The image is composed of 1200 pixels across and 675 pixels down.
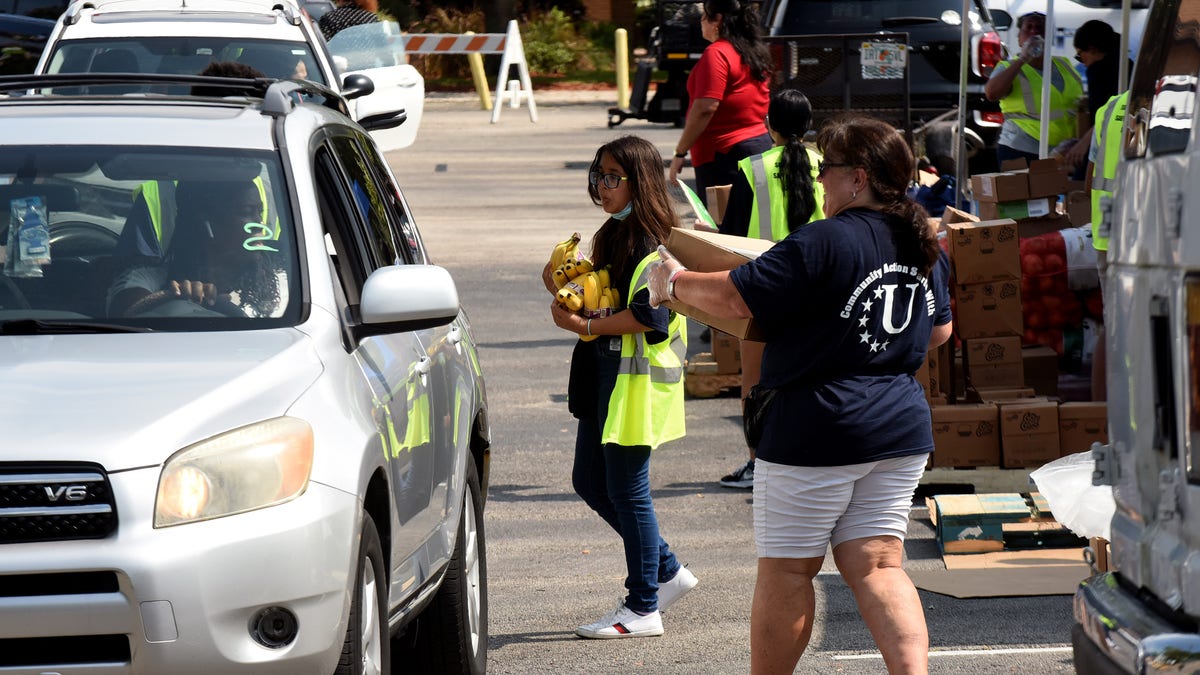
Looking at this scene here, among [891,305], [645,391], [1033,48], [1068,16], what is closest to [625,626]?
[645,391]

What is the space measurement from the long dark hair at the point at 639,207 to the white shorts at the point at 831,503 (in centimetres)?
151

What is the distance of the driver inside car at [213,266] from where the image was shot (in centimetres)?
433

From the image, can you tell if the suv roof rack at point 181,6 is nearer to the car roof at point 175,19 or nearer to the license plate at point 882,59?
the car roof at point 175,19

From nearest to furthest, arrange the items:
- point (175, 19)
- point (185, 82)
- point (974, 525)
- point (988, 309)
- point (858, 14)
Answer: point (185, 82), point (974, 525), point (988, 309), point (175, 19), point (858, 14)

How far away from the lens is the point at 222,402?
12.2 feet

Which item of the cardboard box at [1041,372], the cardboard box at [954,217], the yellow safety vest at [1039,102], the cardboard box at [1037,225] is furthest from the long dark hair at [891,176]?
the yellow safety vest at [1039,102]

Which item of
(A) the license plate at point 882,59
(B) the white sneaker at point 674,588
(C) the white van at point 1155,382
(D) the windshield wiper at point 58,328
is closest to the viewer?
(C) the white van at point 1155,382

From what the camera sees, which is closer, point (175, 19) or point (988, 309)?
point (988, 309)

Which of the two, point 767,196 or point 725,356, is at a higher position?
point 767,196

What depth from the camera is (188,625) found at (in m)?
3.49

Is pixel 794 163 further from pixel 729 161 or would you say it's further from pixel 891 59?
pixel 891 59

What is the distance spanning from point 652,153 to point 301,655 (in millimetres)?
2935

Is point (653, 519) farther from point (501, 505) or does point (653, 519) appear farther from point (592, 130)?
point (592, 130)

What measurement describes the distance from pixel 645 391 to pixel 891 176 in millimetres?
1607
